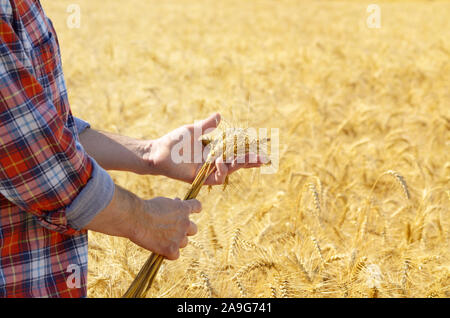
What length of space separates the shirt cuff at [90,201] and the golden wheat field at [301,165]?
17.8 inches

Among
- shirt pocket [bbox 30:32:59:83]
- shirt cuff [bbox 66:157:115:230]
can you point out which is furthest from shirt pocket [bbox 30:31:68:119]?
shirt cuff [bbox 66:157:115:230]

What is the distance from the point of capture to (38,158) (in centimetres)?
91

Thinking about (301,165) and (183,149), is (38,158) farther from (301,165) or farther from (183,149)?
(301,165)

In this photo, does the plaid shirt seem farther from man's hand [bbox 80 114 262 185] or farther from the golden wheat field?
the golden wheat field

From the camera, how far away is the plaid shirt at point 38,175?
89cm

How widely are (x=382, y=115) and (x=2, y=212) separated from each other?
3.25 meters

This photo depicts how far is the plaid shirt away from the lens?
89 cm

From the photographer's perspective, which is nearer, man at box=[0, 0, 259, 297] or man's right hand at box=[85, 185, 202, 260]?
man at box=[0, 0, 259, 297]

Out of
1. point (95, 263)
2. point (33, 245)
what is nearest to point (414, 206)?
point (95, 263)

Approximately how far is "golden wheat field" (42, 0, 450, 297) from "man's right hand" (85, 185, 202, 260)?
1.12 feet

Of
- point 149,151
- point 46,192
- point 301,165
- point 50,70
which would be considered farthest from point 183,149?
point 301,165

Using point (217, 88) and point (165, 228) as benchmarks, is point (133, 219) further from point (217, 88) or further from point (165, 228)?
point (217, 88)

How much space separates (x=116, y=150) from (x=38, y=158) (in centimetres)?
59

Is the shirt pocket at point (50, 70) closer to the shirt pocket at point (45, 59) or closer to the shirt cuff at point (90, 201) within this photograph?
the shirt pocket at point (45, 59)
